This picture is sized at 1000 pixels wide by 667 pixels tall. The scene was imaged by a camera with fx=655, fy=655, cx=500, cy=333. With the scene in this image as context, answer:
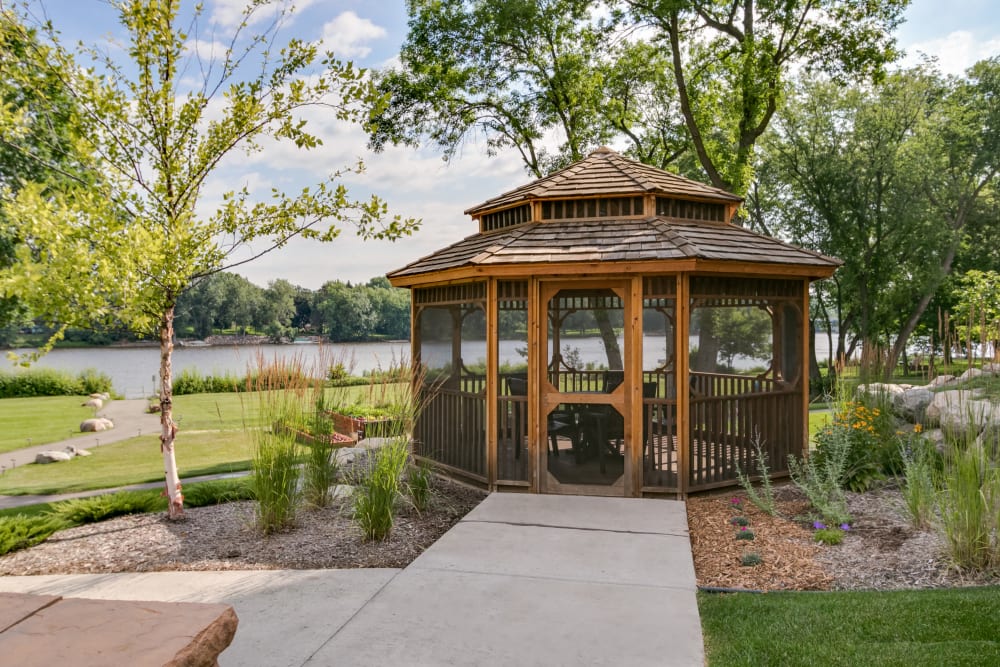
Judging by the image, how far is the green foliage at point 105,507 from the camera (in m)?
6.16

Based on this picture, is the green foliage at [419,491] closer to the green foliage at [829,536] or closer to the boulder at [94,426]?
the green foliage at [829,536]

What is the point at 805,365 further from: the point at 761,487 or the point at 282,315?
the point at 282,315

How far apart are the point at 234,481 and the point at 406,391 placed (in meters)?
3.11

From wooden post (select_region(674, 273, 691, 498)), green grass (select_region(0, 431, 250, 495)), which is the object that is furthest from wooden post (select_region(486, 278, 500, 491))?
green grass (select_region(0, 431, 250, 495))

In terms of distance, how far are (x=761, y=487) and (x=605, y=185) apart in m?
3.74

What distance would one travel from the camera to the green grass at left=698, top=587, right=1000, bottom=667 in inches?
128

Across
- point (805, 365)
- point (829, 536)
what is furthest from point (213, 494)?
point (805, 365)

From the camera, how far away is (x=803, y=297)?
739cm

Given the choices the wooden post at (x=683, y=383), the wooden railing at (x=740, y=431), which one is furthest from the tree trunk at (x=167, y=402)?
the wooden railing at (x=740, y=431)

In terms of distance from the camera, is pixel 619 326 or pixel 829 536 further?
pixel 619 326

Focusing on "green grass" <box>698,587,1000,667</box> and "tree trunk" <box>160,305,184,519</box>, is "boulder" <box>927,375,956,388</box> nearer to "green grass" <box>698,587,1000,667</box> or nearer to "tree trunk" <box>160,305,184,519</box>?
"green grass" <box>698,587,1000,667</box>

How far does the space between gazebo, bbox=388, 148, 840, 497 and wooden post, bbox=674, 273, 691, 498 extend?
0.6 inches

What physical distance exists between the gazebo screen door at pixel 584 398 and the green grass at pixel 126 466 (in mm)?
3501

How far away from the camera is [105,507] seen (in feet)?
20.7
